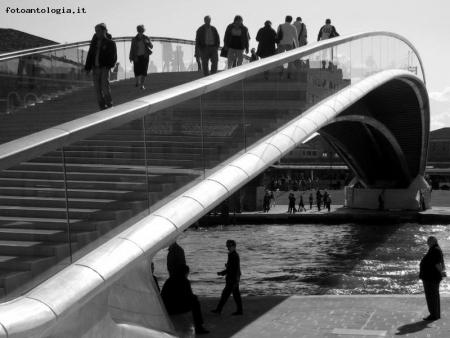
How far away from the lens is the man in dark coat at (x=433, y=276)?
9367 mm

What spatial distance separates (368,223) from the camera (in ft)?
115

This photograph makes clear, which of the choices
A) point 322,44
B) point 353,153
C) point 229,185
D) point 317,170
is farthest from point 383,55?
point 317,170

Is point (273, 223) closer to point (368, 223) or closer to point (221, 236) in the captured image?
Answer: point (368, 223)

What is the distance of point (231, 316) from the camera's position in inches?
393

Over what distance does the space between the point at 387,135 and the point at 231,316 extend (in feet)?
84.0

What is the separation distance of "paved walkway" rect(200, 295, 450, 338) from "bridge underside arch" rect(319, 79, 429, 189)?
58.1 feet

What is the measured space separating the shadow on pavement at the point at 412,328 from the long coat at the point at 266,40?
280 inches

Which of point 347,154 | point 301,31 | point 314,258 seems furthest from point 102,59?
point 347,154

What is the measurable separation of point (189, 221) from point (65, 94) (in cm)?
533

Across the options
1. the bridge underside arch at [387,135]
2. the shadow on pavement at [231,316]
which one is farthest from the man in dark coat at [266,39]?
the bridge underside arch at [387,135]

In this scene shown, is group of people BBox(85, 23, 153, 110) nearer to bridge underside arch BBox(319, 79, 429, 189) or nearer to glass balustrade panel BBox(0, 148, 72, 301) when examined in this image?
glass balustrade panel BBox(0, 148, 72, 301)

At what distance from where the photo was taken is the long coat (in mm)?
15133

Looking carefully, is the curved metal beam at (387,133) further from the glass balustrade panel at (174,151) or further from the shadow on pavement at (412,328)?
the glass balustrade panel at (174,151)

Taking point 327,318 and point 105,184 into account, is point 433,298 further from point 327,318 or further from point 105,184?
point 105,184
